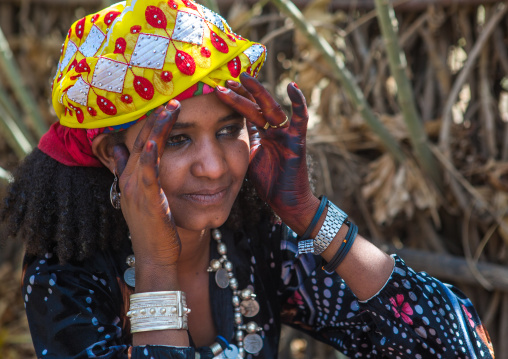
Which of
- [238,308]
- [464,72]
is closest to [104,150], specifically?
[238,308]

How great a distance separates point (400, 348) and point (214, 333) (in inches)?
22.5

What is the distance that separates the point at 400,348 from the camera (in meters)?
1.77

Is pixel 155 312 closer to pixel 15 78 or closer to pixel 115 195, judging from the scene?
pixel 115 195

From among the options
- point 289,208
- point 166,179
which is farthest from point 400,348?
point 166,179

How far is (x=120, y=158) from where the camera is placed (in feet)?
5.17

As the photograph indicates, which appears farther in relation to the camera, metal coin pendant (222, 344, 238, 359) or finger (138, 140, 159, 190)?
metal coin pendant (222, 344, 238, 359)

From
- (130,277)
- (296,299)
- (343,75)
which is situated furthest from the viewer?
(343,75)

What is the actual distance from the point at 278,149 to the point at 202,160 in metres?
0.23

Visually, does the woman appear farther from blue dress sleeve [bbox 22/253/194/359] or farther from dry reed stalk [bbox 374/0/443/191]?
dry reed stalk [bbox 374/0/443/191]

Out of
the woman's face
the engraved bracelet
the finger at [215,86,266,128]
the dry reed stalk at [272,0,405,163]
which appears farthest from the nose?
the dry reed stalk at [272,0,405,163]

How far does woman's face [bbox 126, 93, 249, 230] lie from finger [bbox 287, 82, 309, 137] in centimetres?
16

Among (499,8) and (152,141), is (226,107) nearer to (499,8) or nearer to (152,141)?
(152,141)

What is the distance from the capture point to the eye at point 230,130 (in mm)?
1622

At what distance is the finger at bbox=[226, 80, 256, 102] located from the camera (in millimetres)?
1562
